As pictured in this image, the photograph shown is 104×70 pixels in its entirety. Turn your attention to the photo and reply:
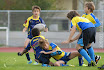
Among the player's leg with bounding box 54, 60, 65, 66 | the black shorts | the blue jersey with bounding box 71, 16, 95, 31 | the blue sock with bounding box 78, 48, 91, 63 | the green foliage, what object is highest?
the green foliage

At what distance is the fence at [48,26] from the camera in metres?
17.0

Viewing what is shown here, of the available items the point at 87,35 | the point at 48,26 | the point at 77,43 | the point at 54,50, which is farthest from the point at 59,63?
the point at 48,26

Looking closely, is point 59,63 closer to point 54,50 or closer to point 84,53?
point 54,50

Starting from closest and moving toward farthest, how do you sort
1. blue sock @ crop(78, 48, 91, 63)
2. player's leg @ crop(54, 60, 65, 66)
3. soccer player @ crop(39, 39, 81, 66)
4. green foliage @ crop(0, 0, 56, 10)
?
blue sock @ crop(78, 48, 91, 63)
soccer player @ crop(39, 39, 81, 66)
player's leg @ crop(54, 60, 65, 66)
green foliage @ crop(0, 0, 56, 10)

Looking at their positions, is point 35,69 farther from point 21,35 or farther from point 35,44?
point 21,35

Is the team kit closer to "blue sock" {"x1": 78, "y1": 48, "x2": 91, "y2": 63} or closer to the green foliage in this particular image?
"blue sock" {"x1": 78, "y1": 48, "x2": 91, "y2": 63}

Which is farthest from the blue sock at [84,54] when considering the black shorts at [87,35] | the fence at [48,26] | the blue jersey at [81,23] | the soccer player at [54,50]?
the fence at [48,26]

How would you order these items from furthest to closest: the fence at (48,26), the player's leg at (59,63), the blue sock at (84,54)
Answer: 1. the fence at (48,26)
2. the player's leg at (59,63)
3. the blue sock at (84,54)

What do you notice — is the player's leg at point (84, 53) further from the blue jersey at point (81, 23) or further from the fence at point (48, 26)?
the fence at point (48, 26)

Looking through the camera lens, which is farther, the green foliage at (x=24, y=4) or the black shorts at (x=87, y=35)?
the green foliage at (x=24, y=4)

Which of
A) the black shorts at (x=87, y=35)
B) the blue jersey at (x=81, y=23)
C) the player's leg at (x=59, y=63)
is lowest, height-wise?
the player's leg at (x=59, y=63)

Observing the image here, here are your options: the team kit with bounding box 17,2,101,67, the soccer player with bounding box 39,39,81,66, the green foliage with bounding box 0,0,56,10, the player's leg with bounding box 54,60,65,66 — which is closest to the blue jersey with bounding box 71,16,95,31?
the team kit with bounding box 17,2,101,67

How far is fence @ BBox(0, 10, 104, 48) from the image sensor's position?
55.6ft

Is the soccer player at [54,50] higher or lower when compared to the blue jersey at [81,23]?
lower
